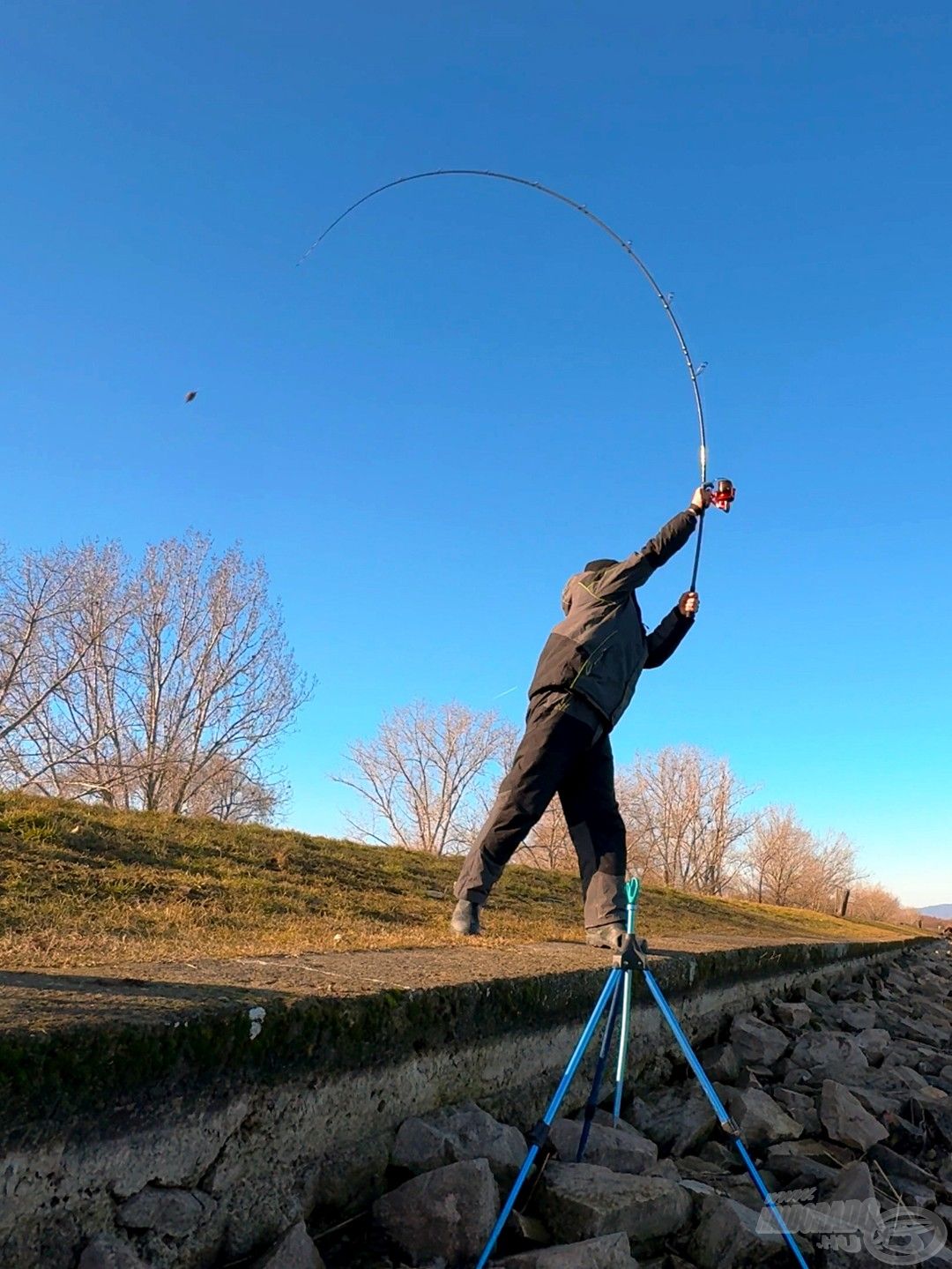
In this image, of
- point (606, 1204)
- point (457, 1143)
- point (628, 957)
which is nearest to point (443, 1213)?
point (457, 1143)

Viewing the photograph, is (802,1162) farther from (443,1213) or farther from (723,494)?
(723,494)

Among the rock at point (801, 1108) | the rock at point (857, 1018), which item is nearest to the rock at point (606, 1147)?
the rock at point (801, 1108)

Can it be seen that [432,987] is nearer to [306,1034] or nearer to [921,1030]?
[306,1034]

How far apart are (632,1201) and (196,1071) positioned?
3.70ft

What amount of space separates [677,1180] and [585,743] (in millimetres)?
1828

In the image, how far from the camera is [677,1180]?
8.10 ft

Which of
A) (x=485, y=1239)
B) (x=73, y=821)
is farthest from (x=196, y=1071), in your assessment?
(x=73, y=821)

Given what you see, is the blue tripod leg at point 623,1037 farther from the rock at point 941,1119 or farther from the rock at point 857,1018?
the rock at point 857,1018

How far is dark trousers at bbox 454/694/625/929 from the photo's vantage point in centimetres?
385

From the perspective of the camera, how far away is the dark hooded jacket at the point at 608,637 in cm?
402

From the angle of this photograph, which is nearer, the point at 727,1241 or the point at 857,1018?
the point at 727,1241

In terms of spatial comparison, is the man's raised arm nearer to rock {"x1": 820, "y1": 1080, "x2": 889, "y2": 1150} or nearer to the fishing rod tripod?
the fishing rod tripod

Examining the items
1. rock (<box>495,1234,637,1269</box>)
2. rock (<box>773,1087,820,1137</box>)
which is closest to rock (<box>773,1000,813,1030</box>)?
rock (<box>773,1087,820,1137</box>)

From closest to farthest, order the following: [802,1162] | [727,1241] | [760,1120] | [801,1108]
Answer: [727,1241] < [802,1162] < [760,1120] < [801,1108]
